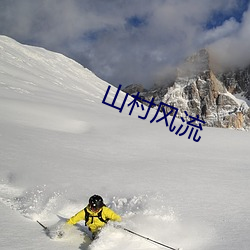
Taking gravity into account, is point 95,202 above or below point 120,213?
above

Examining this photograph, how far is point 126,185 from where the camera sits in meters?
7.25

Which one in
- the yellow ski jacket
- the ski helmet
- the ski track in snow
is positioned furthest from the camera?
the yellow ski jacket

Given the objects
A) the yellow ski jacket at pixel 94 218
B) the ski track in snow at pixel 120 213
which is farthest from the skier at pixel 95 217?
the ski track in snow at pixel 120 213

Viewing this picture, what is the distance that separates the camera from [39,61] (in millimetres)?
58969

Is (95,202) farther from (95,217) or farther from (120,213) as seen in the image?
(120,213)

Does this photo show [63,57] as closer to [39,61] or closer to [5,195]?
[39,61]

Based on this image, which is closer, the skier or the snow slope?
the snow slope

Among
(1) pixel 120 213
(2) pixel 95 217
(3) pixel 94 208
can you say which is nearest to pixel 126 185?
(1) pixel 120 213

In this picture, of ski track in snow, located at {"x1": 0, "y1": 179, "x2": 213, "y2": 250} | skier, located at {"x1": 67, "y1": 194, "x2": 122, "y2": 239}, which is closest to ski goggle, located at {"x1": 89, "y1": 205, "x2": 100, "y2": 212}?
skier, located at {"x1": 67, "y1": 194, "x2": 122, "y2": 239}

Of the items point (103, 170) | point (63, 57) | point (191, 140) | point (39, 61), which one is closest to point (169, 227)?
point (103, 170)

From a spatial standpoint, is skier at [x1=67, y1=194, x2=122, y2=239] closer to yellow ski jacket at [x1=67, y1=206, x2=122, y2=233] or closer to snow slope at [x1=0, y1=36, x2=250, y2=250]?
yellow ski jacket at [x1=67, y1=206, x2=122, y2=233]

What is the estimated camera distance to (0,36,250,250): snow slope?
4.95 meters

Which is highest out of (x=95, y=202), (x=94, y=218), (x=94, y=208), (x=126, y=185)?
(x=126, y=185)

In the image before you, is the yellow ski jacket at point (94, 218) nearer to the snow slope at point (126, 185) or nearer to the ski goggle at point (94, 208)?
the ski goggle at point (94, 208)
